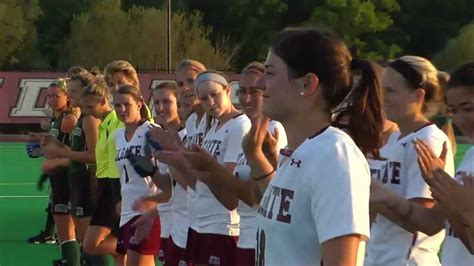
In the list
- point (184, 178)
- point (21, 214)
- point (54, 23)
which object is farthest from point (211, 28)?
point (184, 178)

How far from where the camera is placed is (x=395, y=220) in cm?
428

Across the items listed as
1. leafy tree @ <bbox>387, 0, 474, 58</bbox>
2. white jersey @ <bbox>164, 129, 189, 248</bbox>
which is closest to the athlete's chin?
white jersey @ <bbox>164, 129, 189, 248</bbox>

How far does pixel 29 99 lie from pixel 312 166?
24965 millimetres

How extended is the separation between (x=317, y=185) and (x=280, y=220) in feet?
0.61

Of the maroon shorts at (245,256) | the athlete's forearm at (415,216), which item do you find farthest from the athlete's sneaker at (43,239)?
the athlete's forearm at (415,216)

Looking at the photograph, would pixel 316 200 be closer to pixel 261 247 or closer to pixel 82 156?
pixel 261 247

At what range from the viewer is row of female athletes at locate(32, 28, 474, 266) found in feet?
9.68

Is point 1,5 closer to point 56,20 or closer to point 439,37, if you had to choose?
point 56,20

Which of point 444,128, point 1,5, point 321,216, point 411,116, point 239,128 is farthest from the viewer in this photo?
point 1,5

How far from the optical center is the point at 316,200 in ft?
9.47

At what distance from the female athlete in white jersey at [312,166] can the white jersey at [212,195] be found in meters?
2.76

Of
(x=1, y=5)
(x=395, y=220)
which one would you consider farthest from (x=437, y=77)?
(x=1, y=5)

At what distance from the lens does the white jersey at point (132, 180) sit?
7.35m

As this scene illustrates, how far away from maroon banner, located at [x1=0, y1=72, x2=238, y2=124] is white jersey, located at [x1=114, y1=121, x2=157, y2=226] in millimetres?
18777
